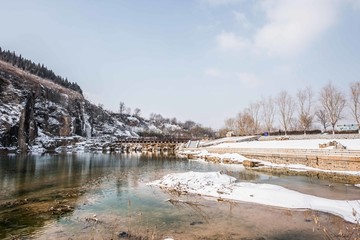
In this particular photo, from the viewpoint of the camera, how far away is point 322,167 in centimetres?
2947

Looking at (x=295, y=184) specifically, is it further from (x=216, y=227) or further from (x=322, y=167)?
(x=216, y=227)

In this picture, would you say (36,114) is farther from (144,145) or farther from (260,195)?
(260,195)

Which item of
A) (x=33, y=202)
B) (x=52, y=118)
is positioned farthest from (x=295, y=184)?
(x=52, y=118)

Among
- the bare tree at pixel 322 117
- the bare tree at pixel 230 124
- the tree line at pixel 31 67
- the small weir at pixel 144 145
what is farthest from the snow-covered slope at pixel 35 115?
the bare tree at pixel 322 117

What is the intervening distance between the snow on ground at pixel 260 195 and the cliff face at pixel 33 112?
2812 inches

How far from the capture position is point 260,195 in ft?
52.9

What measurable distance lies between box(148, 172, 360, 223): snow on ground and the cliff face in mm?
71418

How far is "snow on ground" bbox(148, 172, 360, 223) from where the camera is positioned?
13266 mm

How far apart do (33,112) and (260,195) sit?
3933 inches

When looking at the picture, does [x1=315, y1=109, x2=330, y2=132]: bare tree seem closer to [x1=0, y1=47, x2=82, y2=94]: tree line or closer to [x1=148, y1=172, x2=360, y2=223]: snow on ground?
[x1=148, y1=172, x2=360, y2=223]: snow on ground

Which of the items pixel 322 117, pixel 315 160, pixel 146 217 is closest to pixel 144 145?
pixel 322 117

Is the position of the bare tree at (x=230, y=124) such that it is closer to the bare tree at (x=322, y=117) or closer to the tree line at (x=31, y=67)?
the bare tree at (x=322, y=117)

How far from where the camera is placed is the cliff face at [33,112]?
77.7 m

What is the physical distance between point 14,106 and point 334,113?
91.4 m
